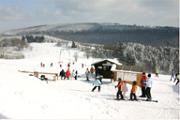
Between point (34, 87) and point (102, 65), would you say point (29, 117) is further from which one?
point (102, 65)

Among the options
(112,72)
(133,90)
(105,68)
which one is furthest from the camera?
(105,68)

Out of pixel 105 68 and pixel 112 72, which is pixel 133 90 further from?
pixel 105 68

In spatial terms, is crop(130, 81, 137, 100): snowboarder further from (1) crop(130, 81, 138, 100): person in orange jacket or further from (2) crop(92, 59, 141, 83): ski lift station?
(2) crop(92, 59, 141, 83): ski lift station

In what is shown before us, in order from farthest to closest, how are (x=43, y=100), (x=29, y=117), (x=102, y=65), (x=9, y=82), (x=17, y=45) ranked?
1. (x=17, y=45)
2. (x=102, y=65)
3. (x=9, y=82)
4. (x=43, y=100)
5. (x=29, y=117)

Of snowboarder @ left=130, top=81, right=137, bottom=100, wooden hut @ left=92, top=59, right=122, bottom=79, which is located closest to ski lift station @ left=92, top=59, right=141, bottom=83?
wooden hut @ left=92, top=59, right=122, bottom=79

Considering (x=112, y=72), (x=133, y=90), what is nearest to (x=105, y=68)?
(x=112, y=72)

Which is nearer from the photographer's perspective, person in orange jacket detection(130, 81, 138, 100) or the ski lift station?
person in orange jacket detection(130, 81, 138, 100)

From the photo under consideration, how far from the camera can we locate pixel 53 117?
12.6 metres

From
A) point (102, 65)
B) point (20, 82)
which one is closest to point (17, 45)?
point (102, 65)

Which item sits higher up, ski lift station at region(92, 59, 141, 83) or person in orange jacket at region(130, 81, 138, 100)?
person in orange jacket at region(130, 81, 138, 100)

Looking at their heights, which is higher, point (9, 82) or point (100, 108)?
point (9, 82)

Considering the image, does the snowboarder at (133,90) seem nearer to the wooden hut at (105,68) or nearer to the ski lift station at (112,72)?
the ski lift station at (112,72)

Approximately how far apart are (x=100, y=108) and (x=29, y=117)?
430 cm

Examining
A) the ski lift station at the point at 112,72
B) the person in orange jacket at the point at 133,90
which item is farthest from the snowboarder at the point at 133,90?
the ski lift station at the point at 112,72
